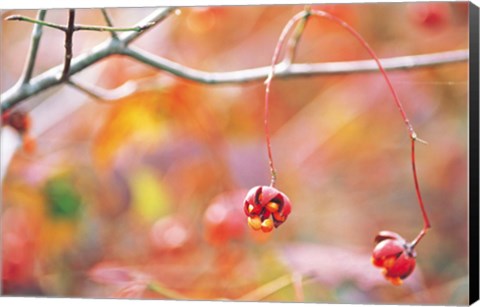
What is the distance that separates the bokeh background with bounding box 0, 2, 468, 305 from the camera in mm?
2559

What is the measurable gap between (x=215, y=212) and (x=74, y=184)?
17.7 inches

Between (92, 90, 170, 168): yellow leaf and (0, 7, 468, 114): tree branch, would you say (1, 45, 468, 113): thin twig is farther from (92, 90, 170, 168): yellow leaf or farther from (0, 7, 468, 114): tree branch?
(92, 90, 170, 168): yellow leaf

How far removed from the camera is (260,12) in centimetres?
289

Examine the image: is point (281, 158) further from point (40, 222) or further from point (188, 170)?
point (40, 222)

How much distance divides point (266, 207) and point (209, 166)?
103 cm

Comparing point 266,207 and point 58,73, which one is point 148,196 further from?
point 266,207

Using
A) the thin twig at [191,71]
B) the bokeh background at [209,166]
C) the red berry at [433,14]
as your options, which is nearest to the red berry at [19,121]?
the thin twig at [191,71]

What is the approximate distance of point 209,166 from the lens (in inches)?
107

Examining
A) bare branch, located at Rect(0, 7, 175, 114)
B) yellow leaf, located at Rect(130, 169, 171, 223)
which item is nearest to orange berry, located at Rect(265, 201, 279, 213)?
bare branch, located at Rect(0, 7, 175, 114)

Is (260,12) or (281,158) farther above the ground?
(260,12)

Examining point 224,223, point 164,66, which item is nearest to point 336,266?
point 224,223

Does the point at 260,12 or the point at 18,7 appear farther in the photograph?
the point at 260,12

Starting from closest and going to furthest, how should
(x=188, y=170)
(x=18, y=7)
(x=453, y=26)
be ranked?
(x=453, y=26) → (x=18, y=7) → (x=188, y=170)

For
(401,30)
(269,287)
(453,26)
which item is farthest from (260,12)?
(269,287)
